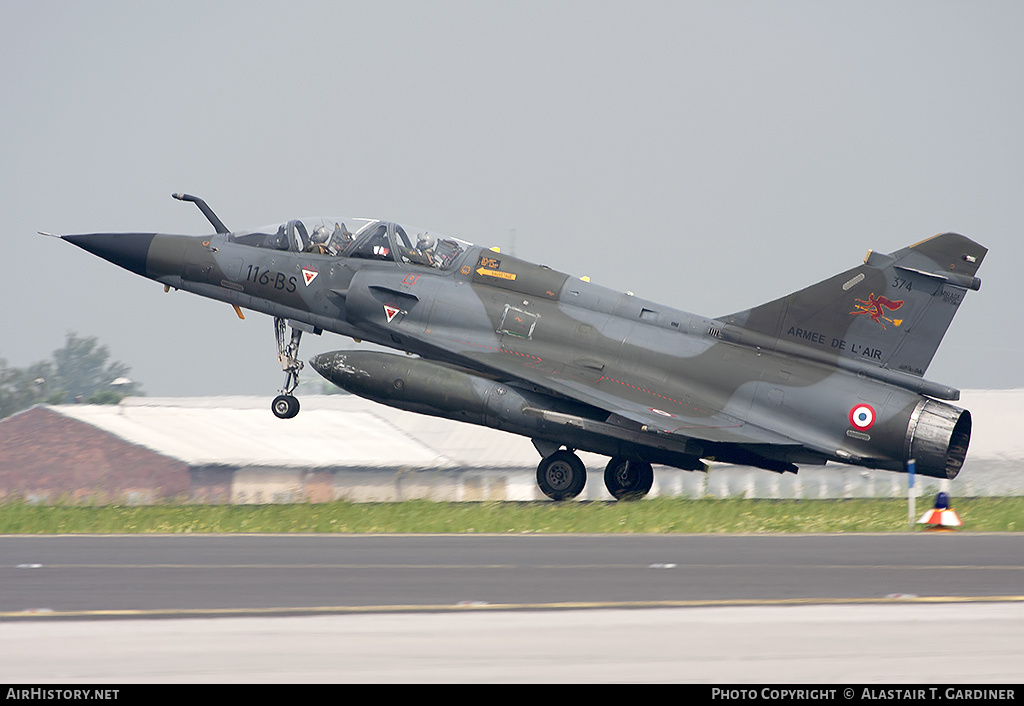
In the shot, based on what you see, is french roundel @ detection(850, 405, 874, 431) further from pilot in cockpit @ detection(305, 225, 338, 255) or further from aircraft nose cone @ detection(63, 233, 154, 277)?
aircraft nose cone @ detection(63, 233, 154, 277)

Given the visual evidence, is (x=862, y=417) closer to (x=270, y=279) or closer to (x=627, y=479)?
(x=627, y=479)

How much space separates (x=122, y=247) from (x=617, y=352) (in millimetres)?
9289

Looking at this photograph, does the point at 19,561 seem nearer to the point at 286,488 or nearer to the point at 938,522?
the point at 938,522

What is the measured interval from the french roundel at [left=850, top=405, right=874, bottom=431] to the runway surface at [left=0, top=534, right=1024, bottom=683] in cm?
470

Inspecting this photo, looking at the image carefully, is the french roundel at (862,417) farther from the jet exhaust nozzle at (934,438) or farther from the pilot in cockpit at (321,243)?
the pilot in cockpit at (321,243)

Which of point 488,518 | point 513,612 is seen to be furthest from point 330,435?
point 513,612

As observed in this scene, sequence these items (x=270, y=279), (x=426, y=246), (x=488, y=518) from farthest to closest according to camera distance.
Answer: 1. (x=270, y=279)
2. (x=426, y=246)
3. (x=488, y=518)

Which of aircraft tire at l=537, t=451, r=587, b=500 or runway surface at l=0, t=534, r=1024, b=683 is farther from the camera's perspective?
aircraft tire at l=537, t=451, r=587, b=500

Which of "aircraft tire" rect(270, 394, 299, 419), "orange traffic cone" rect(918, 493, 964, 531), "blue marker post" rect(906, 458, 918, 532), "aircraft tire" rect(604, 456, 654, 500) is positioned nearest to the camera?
"orange traffic cone" rect(918, 493, 964, 531)

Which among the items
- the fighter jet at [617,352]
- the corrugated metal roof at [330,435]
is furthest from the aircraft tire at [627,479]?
the corrugated metal roof at [330,435]

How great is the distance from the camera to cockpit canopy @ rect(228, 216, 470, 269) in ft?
66.9

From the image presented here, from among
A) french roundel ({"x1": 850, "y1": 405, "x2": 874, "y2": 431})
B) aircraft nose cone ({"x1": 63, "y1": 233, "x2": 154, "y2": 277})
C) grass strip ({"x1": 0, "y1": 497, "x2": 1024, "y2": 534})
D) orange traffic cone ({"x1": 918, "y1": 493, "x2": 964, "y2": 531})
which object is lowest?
grass strip ({"x1": 0, "y1": 497, "x2": 1024, "y2": 534})

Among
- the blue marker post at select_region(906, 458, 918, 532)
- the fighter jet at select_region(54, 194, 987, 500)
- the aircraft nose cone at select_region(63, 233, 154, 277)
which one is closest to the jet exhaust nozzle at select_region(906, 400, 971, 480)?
the fighter jet at select_region(54, 194, 987, 500)

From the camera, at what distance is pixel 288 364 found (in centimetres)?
2116
